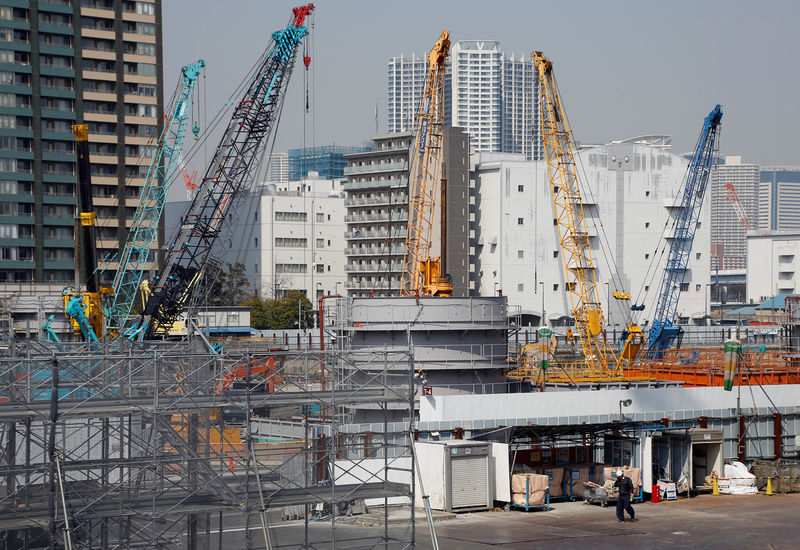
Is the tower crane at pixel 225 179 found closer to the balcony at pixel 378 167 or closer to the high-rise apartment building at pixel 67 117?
the high-rise apartment building at pixel 67 117

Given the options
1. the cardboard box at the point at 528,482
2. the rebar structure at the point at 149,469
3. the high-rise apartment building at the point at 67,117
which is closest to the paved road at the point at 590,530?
the cardboard box at the point at 528,482

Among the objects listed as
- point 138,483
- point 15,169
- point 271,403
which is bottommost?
point 138,483

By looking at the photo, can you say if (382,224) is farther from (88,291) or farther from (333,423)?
(333,423)

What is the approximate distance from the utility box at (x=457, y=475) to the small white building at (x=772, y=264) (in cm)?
14765

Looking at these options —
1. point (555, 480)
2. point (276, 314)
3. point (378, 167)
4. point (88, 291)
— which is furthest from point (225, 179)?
point (378, 167)

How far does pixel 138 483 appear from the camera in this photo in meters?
25.8

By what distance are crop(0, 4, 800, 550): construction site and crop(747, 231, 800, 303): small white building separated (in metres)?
112

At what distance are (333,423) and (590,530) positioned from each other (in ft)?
36.7

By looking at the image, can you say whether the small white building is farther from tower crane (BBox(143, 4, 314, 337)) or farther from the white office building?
tower crane (BBox(143, 4, 314, 337))

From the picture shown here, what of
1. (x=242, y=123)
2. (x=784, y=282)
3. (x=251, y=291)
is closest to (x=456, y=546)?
(x=242, y=123)

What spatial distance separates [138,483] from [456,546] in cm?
950

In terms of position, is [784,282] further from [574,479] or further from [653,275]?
[574,479]

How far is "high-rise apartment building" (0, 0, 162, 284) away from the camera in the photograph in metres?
117

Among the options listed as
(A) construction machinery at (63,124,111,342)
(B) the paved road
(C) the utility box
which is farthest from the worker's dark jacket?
(A) construction machinery at (63,124,111,342)
